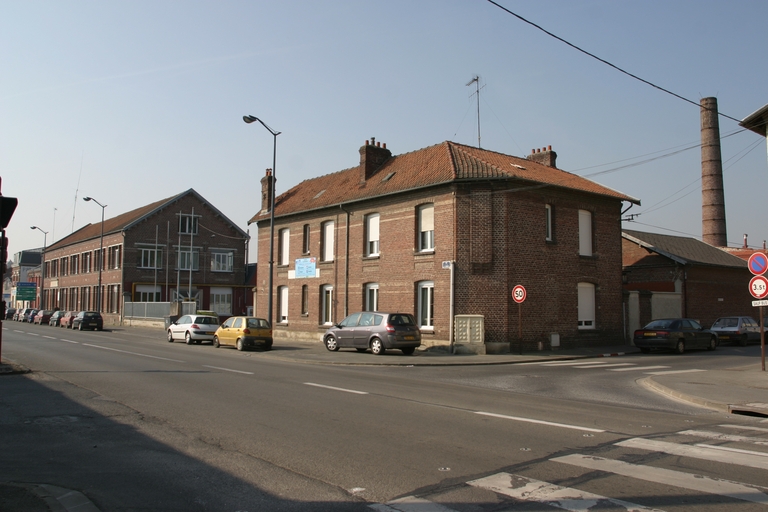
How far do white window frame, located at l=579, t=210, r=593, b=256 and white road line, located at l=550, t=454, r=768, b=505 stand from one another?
69.8 ft

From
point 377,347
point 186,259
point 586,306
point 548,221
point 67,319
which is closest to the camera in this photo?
point 377,347

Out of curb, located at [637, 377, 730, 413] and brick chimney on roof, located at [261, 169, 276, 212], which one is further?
brick chimney on roof, located at [261, 169, 276, 212]

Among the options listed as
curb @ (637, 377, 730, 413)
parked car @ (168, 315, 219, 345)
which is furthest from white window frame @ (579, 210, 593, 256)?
parked car @ (168, 315, 219, 345)

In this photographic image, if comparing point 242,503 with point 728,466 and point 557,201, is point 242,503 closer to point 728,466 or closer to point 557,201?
point 728,466

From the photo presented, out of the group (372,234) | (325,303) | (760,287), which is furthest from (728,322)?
(325,303)

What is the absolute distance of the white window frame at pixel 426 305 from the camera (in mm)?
25025

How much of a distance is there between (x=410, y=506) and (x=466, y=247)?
1941 cm

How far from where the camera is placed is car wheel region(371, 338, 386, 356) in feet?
73.3

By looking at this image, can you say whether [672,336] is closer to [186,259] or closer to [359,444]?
[359,444]

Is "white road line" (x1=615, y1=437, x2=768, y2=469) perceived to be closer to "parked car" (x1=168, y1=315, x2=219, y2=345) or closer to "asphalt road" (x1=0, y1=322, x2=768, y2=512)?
"asphalt road" (x1=0, y1=322, x2=768, y2=512)

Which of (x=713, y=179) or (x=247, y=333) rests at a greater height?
(x=713, y=179)

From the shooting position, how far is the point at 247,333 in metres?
25.0

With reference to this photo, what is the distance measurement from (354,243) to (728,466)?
76.9 feet

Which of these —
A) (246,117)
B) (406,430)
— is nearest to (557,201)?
(246,117)
